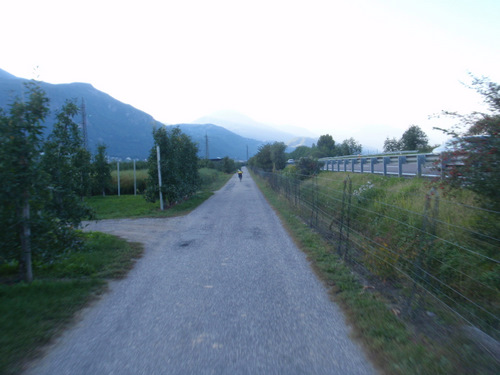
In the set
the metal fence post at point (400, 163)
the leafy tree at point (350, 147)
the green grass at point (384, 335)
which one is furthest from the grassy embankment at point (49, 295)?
the leafy tree at point (350, 147)

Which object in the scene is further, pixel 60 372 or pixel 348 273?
pixel 348 273

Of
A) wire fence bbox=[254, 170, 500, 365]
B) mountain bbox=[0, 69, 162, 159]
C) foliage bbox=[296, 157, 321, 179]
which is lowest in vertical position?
wire fence bbox=[254, 170, 500, 365]

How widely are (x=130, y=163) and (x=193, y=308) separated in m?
38.1

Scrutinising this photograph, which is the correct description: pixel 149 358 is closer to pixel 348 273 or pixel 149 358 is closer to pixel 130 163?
pixel 348 273

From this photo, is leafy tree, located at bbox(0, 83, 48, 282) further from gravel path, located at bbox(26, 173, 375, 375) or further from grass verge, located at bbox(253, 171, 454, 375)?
grass verge, located at bbox(253, 171, 454, 375)

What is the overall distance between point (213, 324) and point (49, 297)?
2.40 metres

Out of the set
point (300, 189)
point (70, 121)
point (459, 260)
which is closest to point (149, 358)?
point (459, 260)

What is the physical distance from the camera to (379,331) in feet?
12.0

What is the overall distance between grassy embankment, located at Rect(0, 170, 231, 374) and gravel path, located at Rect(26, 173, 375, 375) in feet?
0.67

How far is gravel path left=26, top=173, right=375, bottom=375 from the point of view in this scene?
3.14 m

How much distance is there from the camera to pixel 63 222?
6.04 m

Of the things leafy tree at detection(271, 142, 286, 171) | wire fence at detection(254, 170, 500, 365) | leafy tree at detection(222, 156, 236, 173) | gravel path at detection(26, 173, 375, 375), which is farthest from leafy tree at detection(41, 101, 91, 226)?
leafy tree at detection(222, 156, 236, 173)

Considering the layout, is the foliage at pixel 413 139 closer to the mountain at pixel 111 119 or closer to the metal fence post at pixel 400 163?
the metal fence post at pixel 400 163

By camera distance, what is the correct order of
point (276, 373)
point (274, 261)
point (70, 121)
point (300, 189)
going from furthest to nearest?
1. point (300, 189)
2. point (70, 121)
3. point (274, 261)
4. point (276, 373)
